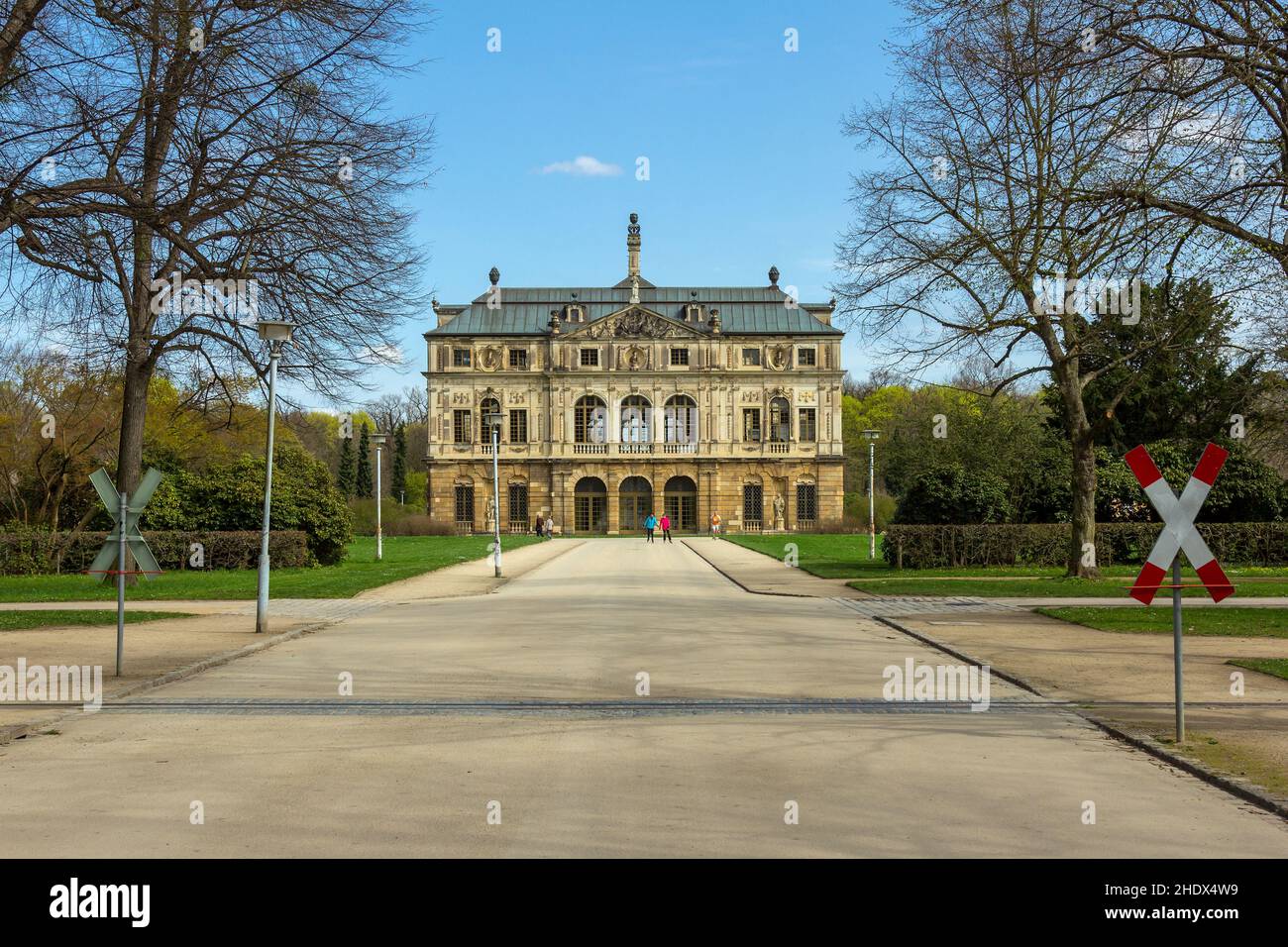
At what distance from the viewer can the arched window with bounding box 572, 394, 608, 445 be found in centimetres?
8900

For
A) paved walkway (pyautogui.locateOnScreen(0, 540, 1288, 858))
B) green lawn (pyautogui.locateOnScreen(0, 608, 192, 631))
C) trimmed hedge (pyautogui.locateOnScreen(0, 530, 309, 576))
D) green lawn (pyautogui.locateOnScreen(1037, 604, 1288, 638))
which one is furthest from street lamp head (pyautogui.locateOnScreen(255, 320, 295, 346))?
trimmed hedge (pyautogui.locateOnScreen(0, 530, 309, 576))

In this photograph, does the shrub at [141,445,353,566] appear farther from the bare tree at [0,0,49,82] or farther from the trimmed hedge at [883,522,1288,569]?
the bare tree at [0,0,49,82]

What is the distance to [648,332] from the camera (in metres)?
89.1

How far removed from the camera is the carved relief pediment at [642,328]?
89000mm

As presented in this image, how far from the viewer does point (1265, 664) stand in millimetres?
13273

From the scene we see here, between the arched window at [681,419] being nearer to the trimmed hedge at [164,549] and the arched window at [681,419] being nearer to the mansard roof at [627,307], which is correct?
the mansard roof at [627,307]

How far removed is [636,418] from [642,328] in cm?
675

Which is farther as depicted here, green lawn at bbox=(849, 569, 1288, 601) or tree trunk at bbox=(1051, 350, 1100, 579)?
tree trunk at bbox=(1051, 350, 1100, 579)

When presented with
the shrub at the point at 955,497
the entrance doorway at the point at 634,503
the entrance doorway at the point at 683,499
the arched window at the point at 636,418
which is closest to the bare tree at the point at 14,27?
the shrub at the point at 955,497

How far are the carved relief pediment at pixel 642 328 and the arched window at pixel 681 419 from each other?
184 inches

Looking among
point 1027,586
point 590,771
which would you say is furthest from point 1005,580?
point 590,771

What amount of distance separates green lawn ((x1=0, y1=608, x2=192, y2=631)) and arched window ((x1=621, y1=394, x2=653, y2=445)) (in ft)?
225

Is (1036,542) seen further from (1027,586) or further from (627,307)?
(627,307)
